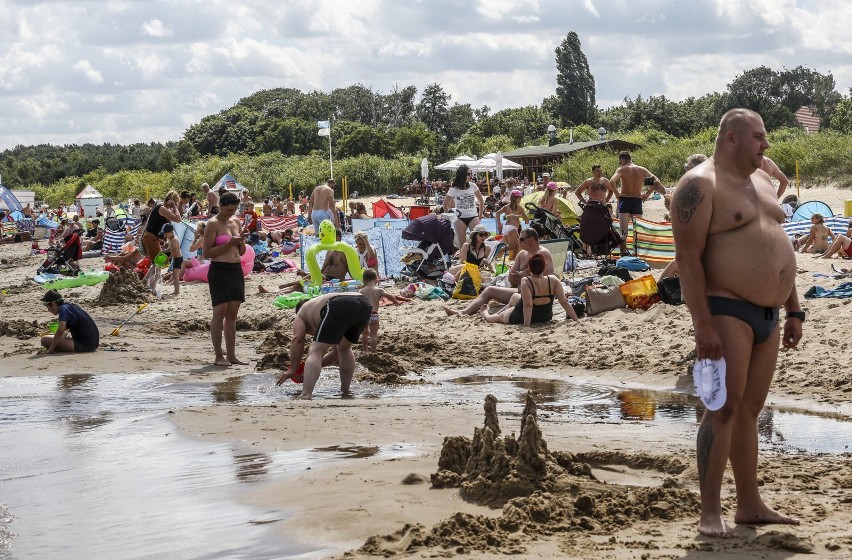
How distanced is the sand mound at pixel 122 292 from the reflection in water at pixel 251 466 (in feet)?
36.1

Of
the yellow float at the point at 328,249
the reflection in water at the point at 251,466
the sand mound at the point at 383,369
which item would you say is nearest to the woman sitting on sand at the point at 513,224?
the yellow float at the point at 328,249

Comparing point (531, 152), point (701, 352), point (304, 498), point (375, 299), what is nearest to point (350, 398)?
point (375, 299)

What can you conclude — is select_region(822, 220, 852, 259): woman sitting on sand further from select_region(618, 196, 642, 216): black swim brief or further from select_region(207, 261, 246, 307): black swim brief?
select_region(207, 261, 246, 307): black swim brief

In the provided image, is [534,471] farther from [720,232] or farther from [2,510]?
[2,510]

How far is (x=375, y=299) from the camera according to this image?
10867 mm

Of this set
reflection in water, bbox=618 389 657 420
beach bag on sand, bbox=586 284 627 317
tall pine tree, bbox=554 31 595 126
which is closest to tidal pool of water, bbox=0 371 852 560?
reflection in water, bbox=618 389 657 420

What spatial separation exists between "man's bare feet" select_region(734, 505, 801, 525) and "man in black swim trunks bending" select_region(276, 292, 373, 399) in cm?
466

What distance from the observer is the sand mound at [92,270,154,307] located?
1697 centimetres

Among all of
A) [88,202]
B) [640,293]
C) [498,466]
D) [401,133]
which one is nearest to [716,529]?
[498,466]

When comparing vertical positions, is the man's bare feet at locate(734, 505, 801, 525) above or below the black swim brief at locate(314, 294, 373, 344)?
below

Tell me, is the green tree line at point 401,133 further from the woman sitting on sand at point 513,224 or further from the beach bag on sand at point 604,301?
the beach bag on sand at point 604,301

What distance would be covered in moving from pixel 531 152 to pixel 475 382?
45.2m

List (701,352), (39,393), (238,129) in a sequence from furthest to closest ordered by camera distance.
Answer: (238,129) < (39,393) < (701,352)

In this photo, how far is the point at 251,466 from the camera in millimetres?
6117
